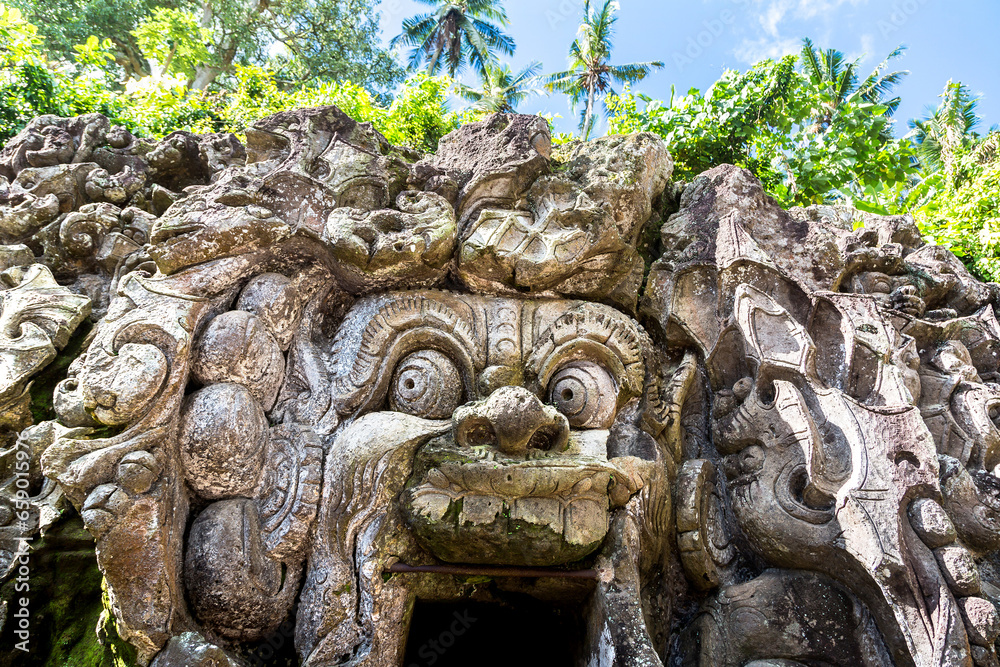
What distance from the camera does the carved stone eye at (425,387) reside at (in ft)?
9.63

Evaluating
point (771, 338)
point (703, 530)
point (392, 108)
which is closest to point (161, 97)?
point (392, 108)

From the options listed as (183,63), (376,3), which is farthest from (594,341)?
(376,3)

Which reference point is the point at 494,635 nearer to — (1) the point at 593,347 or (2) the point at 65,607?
(1) the point at 593,347

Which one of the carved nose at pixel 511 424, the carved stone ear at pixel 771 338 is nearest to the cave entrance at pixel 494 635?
the carved nose at pixel 511 424

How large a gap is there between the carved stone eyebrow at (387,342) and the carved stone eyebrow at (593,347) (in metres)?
0.34

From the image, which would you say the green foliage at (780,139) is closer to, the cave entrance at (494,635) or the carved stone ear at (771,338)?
the carved stone ear at (771,338)

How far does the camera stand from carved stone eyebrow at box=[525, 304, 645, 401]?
3.13 metres

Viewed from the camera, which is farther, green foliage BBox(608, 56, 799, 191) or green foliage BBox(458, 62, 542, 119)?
green foliage BBox(458, 62, 542, 119)

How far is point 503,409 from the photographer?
8.11 feet

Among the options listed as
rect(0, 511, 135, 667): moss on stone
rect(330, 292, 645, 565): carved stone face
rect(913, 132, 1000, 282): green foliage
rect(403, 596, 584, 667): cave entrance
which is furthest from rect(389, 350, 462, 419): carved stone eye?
rect(913, 132, 1000, 282): green foliage

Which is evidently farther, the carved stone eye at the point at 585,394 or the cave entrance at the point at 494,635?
the carved stone eye at the point at 585,394

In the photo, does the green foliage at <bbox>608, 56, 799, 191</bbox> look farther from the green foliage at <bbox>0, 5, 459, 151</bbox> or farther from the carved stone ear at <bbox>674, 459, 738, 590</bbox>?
the carved stone ear at <bbox>674, 459, 738, 590</bbox>

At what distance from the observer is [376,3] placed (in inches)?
628

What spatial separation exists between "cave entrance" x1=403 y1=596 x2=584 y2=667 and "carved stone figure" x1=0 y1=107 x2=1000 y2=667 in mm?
60
